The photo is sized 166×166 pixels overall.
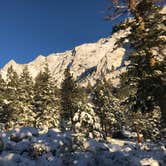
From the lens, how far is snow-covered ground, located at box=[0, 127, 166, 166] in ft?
46.8

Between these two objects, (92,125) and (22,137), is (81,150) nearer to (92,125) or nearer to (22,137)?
(22,137)

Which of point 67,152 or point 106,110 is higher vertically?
point 106,110

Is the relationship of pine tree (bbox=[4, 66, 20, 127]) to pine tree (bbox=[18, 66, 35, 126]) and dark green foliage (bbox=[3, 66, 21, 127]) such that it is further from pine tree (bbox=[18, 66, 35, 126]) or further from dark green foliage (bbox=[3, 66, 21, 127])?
pine tree (bbox=[18, 66, 35, 126])

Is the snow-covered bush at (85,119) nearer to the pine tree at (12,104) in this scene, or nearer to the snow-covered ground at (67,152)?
the pine tree at (12,104)

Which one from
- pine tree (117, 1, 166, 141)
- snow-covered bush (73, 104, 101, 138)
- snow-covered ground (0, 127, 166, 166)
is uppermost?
pine tree (117, 1, 166, 141)

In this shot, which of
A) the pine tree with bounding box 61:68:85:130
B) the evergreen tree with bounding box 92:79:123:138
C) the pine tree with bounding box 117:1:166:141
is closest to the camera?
the pine tree with bounding box 117:1:166:141

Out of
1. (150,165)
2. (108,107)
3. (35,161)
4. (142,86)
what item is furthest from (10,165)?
(108,107)

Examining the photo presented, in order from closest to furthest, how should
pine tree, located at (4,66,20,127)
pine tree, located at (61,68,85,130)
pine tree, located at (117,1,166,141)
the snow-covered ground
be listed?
the snow-covered ground
pine tree, located at (117,1,166,141)
pine tree, located at (4,66,20,127)
pine tree, located at (61,68,85,130)

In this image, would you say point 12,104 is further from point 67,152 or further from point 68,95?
point 67,152

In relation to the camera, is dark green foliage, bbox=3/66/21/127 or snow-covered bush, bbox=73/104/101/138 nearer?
snow-covered bush, bbox=73/104/101/138

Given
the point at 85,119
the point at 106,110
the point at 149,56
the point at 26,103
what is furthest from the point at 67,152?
the point at 106,110

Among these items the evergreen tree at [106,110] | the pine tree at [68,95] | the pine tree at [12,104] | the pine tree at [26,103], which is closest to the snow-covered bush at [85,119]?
the pine tree at [26,103]

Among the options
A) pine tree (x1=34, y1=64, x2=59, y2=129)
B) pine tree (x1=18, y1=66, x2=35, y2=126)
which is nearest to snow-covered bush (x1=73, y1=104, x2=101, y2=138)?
pine tree (x1=34, y1=64, x2=59, y2=129)

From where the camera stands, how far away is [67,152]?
1549cm
